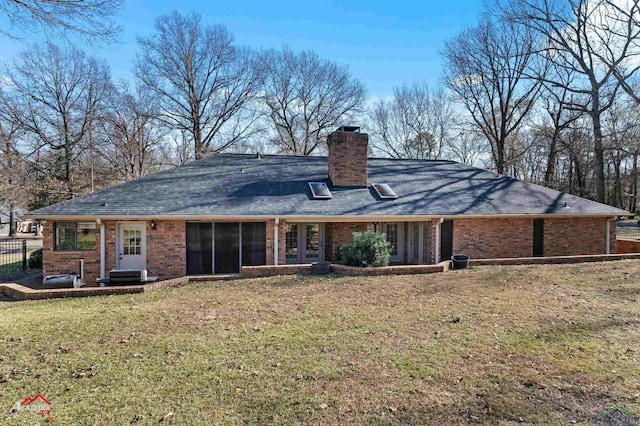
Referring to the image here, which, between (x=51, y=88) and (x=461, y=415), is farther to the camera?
(x=51, y=88)

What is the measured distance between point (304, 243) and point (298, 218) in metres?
1.66

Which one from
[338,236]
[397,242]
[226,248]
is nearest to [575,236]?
[397,242]

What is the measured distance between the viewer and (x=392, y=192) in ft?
47.6

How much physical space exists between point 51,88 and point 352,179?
88.0 ft

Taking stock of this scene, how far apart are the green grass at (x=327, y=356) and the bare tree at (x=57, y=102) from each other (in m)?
26.2

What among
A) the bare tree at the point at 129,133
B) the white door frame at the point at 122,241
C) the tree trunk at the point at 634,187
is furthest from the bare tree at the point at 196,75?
the tree trunk at the point at 634,187

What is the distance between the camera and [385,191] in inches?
570

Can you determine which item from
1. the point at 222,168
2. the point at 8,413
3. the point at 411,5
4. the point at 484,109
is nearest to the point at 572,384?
the point at 8,413

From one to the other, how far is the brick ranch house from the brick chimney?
0.04 m

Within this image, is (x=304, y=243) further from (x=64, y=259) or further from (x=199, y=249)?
(x=64, y=259)

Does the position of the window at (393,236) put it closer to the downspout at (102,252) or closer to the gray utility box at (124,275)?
the gray utility box at (124,275)

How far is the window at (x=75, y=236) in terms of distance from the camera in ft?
36.4

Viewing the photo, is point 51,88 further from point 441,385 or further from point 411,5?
point 441,385

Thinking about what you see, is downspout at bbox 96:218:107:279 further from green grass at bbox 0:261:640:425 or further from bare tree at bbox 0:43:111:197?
bare tree at bbox 0:43:111:197
